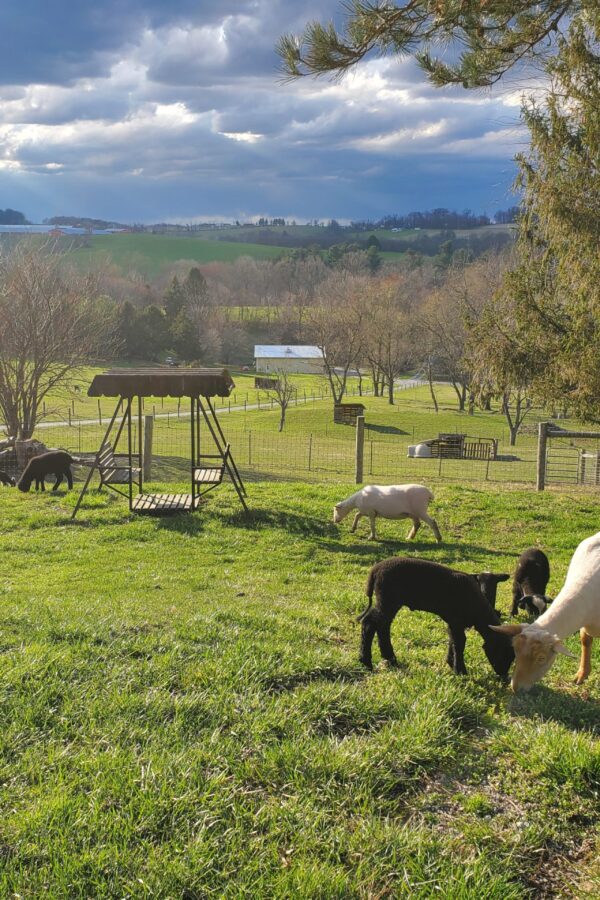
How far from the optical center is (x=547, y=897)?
3.11m

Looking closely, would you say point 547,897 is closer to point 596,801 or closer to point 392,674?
point 596,801

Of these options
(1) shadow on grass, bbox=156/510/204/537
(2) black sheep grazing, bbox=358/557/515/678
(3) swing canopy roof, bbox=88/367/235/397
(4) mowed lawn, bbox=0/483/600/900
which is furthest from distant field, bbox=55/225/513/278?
(2) black sheep grazing, bbox=358/557/515/678

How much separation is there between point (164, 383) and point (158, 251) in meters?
174

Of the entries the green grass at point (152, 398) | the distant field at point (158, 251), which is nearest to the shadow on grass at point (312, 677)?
the green grass at point (152, 398)

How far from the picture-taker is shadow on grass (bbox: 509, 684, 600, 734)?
15.2 feet

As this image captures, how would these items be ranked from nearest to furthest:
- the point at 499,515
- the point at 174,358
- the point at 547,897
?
1. the point at 547,897
2. the point at 499,515
3. the point at 174,358

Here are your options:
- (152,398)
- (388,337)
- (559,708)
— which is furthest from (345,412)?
(559,708)

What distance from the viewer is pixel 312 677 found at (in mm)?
5172

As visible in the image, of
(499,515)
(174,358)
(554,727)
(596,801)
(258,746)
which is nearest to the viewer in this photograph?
(596,801)

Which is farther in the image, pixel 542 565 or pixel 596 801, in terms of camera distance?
pixel 542 565

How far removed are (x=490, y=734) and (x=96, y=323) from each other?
31.7 m

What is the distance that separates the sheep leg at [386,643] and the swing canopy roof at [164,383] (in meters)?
7.72

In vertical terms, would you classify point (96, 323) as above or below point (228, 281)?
below

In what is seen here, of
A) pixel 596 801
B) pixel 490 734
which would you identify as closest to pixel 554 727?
pixel 490 734
